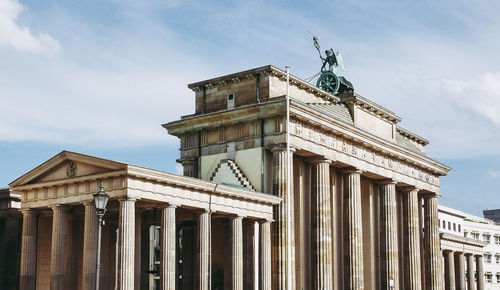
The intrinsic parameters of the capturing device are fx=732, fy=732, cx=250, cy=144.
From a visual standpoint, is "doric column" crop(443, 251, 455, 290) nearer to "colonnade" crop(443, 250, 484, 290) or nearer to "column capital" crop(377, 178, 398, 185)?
"colonnade" crop(443, 250, 484, 290)

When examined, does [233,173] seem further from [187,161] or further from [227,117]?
[187,161]

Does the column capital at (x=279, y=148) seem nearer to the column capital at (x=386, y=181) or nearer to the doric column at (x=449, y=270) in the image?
the column capital at (x=386, y=181)

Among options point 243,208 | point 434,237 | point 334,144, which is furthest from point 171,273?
point 434,237

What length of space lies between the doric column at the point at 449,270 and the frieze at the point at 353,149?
2049cm

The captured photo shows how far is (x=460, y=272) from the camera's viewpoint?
91938 millimetres

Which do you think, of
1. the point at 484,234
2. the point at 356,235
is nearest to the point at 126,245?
the point at 356,235

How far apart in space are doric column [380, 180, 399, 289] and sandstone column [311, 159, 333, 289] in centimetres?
1039

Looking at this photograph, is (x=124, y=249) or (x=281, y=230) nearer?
(x=124, y=249)

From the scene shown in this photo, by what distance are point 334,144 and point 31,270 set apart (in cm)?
2343

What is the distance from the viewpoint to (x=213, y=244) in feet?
166

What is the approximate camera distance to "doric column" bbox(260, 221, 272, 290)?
150 ft

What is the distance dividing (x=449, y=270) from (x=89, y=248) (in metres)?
58.0

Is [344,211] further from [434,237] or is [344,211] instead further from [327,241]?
[434,237]

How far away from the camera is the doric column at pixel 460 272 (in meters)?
90.0
